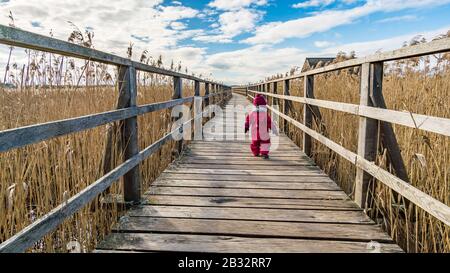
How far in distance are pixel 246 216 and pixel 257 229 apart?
233mm

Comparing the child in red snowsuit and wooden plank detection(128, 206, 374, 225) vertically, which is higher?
the child in red snowsuit

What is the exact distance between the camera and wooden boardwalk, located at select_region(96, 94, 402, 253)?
6.22 feet

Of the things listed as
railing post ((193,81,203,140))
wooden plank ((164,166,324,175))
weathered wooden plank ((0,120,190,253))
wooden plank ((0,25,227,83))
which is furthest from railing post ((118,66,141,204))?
railing post ((193,81,203,140))

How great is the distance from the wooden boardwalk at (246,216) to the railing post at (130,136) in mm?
141

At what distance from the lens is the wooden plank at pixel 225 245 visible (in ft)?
5.99

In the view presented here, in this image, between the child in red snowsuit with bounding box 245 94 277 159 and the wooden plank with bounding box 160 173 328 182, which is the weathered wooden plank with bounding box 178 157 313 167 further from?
the wooden plank with bounding box 160 173 328 182

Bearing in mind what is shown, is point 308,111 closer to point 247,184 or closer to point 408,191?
point 247,184

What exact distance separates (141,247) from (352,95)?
3.72 meters

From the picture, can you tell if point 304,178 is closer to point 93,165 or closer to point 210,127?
point 93,165

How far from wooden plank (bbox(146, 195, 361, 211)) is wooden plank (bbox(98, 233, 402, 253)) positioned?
0.57 meters

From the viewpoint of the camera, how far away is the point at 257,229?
6.87 feet

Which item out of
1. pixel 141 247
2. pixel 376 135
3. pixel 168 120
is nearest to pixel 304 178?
pixel 376 135

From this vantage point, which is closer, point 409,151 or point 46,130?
point 46,130

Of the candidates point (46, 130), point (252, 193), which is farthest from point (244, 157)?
point (46, 130)
